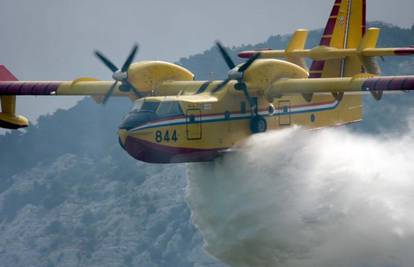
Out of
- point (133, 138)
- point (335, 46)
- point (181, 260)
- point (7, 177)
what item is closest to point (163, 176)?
point (181, 260)

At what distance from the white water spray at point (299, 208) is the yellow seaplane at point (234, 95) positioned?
1051 millimetres

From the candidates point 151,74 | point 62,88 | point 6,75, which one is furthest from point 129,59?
point 6,75

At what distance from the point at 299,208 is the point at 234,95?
4305mm

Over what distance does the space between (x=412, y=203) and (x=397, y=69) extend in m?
67.4

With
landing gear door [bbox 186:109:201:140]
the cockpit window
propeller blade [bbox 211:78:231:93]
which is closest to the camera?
the cockpit window

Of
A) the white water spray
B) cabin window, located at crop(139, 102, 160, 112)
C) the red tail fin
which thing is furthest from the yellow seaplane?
the red tail fin

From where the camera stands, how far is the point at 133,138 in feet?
123

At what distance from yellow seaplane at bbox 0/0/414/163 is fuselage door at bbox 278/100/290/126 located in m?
0.03

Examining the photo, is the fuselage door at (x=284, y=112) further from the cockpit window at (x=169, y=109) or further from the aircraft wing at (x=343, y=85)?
the cockpit window at (x=169, y=109)

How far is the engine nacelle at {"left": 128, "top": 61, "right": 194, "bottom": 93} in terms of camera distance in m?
41.3

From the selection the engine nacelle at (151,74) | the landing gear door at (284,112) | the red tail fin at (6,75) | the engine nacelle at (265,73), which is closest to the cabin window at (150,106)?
the engine nacelle at (151,74)

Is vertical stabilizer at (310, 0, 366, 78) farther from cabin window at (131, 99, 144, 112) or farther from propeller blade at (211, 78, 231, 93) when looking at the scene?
cabin window at (131, 99, 144, 112)

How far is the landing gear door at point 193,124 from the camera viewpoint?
3838 cm

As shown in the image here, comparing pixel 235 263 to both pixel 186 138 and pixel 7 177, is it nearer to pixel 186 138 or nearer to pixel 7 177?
pixel 186 138
